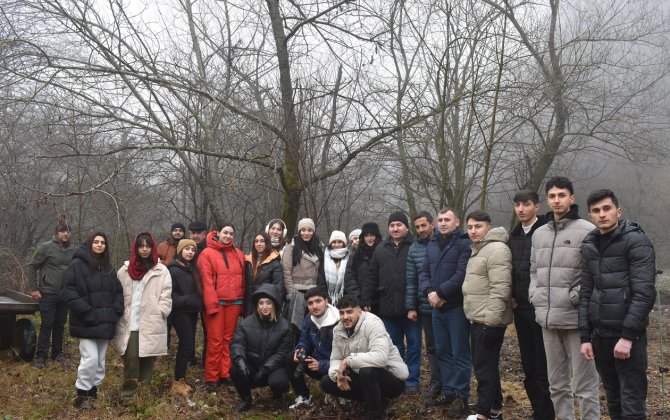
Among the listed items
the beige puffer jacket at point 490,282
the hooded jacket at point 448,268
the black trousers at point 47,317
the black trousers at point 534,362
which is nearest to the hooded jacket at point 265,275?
the hooded jacket at point 448,268

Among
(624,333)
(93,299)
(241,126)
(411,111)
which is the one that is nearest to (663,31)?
(411,111)

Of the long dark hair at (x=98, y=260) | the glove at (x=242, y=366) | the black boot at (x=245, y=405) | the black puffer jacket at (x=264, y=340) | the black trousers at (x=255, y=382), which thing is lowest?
the black boot at (x=245, y=405)

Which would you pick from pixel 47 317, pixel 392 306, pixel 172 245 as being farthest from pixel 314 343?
pixel 47 317

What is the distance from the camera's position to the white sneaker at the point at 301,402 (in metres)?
5.17

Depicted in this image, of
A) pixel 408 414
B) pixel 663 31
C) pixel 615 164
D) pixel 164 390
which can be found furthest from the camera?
pixel 615 164

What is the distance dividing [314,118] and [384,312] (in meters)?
3.63

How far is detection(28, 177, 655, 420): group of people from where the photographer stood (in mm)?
3588

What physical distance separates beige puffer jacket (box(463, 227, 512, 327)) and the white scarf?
1.75 meters

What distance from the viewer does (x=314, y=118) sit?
27.2 feet

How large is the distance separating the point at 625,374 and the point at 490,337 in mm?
1030

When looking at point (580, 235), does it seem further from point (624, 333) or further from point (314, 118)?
point (314, 118)

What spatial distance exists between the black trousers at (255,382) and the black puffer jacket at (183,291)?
2.91 ft

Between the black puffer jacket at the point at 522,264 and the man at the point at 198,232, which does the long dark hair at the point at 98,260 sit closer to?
the man at the point at 198,232

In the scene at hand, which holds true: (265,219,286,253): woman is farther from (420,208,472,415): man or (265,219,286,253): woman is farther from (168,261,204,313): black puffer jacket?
(420,208,472,415): man
